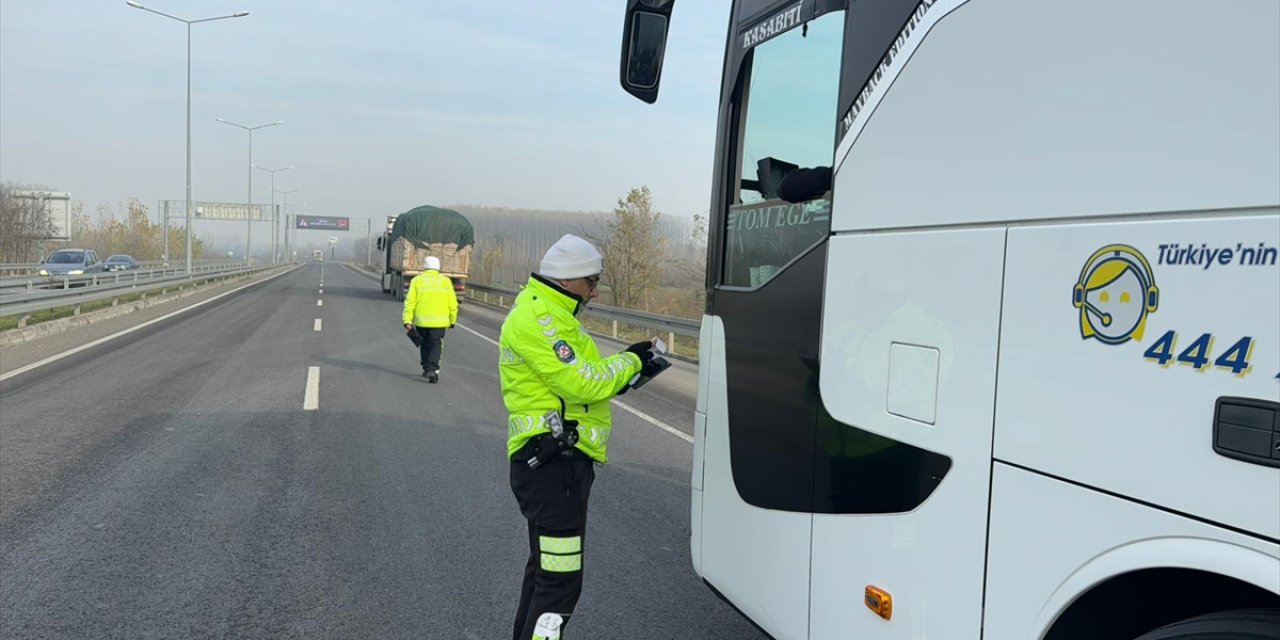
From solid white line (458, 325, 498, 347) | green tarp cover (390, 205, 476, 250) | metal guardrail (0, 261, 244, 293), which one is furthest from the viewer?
green tarp cover (390, 205, 476, 250)

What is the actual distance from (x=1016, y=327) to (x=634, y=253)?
29984 millimetres

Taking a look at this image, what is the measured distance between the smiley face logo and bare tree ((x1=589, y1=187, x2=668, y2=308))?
1171 inches

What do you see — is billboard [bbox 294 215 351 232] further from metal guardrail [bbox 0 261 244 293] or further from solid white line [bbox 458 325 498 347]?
solid white line [bbox 458 325 498 347]

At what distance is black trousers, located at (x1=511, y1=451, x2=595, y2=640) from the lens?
3270 mm

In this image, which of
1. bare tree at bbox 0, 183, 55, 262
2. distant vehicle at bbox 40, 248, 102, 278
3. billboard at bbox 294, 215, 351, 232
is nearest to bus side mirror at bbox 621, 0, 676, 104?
distant vehicle at bbox 40, 248, 102, 278

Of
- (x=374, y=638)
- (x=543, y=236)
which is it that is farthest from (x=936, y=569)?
(x=543, y=236)

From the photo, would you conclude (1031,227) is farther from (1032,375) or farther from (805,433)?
(805,433)

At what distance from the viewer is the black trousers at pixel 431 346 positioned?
37.9 ft

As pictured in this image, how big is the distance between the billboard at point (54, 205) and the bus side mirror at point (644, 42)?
189ft

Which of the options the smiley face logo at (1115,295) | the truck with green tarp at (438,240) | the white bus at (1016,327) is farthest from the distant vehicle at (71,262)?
the smiley face logo at (1115,295)

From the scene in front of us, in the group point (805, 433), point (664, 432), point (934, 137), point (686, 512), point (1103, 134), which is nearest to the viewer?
point (1103, 134)

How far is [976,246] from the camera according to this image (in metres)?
2.05

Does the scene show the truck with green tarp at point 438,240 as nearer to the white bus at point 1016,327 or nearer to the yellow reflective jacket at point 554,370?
the yellow reflective jacket at point 554,370

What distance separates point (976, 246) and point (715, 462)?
1.60m
